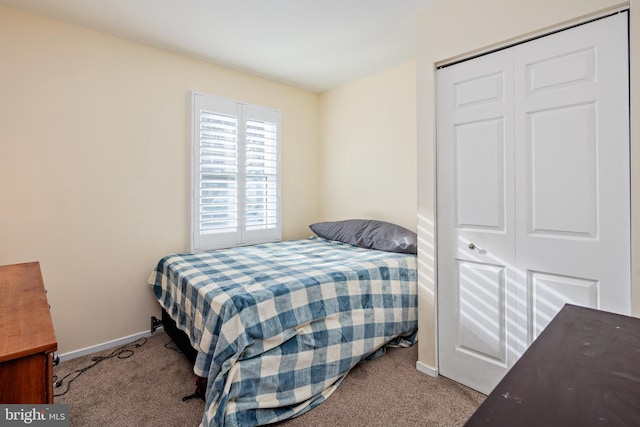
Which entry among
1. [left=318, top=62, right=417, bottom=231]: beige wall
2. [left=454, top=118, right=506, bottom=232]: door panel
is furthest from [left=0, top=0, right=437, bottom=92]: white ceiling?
[left=454, top=118, right=506, bottom=232]: door panel

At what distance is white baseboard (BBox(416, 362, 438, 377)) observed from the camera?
2121 millimetres

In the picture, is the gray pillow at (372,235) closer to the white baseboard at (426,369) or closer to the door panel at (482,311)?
the door panel at (482,311)

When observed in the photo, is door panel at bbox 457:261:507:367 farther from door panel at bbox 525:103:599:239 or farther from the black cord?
the black cord

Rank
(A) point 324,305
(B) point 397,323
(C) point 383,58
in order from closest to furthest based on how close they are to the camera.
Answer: (A) point 324,305 → (B) point 397,323 → (C) point 383,58

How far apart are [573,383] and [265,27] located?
2637mm

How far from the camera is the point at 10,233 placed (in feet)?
7.09

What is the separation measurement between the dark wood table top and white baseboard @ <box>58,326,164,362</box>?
2.85 metres

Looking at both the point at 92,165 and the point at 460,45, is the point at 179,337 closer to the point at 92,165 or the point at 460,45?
the point at 92,165

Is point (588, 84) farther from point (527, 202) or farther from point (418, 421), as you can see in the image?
point (418, 421)

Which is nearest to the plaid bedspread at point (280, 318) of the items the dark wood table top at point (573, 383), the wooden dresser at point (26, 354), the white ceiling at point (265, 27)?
the wooden dresser at point (26, 354)

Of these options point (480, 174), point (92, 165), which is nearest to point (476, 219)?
point (480, 174)

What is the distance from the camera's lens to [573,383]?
2.08ft

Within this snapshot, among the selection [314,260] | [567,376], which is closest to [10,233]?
[314,260]

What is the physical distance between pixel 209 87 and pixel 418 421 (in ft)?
10.1
